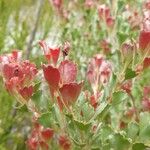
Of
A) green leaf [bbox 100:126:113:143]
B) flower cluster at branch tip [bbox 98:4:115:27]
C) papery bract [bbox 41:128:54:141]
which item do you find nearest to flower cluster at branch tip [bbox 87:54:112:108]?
green leaf [bbox 100:126:113:143]

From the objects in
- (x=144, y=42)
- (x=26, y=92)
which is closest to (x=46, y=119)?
(x=26, y=92)

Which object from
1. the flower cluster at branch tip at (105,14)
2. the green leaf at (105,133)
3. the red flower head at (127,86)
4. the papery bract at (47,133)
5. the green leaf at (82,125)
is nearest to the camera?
the green leaf at (82,125)

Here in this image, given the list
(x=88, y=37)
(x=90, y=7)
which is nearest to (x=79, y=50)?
(x=88, y=37)

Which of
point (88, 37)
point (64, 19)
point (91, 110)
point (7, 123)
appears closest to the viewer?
point (91, 110)

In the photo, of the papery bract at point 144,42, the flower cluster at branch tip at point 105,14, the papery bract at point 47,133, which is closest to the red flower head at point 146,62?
the papery bract at point 144,42

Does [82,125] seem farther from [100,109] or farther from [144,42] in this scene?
[144,42]

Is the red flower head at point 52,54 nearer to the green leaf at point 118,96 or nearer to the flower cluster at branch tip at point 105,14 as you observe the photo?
the green leaf at point 118,96

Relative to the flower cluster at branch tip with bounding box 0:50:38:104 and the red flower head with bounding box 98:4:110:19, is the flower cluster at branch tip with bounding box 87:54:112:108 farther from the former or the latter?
the red flower head with bounding box 98:4:110:19

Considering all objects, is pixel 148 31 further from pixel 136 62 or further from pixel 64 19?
pixel 64 19

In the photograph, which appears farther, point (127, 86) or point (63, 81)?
point (127, 86)

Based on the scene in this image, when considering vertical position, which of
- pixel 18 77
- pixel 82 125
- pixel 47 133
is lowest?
pixel 47 133

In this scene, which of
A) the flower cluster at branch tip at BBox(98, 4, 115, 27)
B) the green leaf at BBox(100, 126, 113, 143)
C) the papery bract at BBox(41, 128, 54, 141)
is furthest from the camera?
the flower cluster at branch tip at BBox(98, 4, 115, 27)
